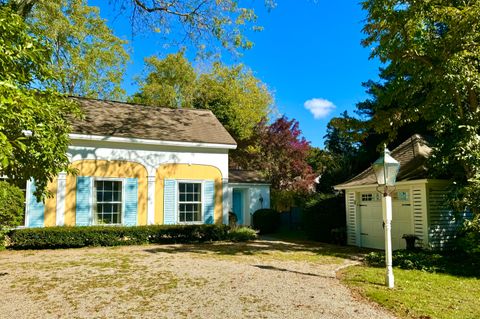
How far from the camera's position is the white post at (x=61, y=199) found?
46.6ft

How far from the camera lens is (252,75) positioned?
36.6 meters

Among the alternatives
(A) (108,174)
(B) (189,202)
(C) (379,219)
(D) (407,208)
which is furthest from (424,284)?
(A) (108,174)

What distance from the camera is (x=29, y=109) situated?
5031 millimetres

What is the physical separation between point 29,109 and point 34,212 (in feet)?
33.7

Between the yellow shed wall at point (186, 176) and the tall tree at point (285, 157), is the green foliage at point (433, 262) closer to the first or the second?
the yellow shed wall at point (186, 176)

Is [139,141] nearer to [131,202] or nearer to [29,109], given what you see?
[131,202]

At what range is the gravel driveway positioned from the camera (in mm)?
6141

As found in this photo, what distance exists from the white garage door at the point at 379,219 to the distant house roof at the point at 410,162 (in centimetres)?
56

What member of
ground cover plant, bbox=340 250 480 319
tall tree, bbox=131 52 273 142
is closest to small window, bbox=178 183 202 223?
ground cover plant, bbox=340 250 480 319

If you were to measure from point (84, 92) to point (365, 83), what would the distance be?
20.2 m

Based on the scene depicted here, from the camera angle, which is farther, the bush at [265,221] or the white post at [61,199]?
the bush at [265,221]

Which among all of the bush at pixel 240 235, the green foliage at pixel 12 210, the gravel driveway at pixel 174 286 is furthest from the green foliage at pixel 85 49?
the gravel driveway at pixel 174 286

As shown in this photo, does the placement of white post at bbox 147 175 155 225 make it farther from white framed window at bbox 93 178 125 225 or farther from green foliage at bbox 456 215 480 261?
green foliage at bbox 456 215 480 261

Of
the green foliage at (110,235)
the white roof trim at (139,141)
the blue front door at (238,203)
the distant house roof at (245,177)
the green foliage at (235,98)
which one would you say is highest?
the green foliage at (235,98)
